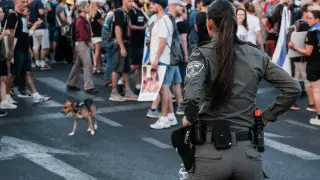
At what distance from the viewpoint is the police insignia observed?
12.2ft

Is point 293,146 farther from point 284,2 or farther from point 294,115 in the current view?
point 284,2

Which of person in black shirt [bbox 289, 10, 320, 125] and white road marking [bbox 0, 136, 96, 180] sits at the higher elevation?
person in black shirt [bbox 289, 10, 320, 125]

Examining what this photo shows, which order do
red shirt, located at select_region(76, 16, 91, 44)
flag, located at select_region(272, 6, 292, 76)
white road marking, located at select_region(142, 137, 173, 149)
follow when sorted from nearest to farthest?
white road marking, located at select_region(142, 137, 173, 149), flag, located at select_region(272, 6, 292, 76), red shirt, located at select_region(76, 16, 91, 44)

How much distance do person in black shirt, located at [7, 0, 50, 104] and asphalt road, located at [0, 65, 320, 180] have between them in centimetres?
45

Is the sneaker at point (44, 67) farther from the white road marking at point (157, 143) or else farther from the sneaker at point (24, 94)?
the white road marking at point (157, 143)

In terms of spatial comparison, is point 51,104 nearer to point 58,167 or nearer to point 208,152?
point 58,167

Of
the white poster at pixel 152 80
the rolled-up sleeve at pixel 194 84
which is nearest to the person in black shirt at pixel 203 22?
the white poster at pixel 152 80

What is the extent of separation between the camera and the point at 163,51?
31.2 ft

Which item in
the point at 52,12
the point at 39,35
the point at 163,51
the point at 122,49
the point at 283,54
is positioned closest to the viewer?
the point at 163,51

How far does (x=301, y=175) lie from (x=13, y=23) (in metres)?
5.61

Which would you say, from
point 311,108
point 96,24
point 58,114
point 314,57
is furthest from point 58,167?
point 96,24

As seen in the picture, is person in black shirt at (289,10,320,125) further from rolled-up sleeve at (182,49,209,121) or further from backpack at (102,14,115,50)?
rolled-up sleeve at (182,49,209,121)

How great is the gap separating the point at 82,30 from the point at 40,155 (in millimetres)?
4605

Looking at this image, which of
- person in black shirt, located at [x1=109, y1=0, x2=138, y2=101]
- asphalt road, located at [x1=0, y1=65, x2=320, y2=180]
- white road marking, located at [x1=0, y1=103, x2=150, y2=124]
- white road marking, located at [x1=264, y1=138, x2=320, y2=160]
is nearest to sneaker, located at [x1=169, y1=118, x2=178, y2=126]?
asphalt road, located at [x1=0, y1=65, x2=320, y2=180]
